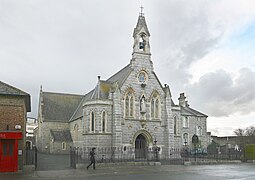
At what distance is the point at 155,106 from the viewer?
44.1 m

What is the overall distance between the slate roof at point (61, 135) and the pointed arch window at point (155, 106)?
2014 centimetres

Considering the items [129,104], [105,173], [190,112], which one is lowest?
[105,173]

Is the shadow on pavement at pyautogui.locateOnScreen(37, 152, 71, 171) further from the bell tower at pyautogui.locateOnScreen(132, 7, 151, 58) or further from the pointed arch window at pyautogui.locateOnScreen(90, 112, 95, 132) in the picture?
the bell tower at pyautogui.locateOnScreen(132, 7, 151, 58)

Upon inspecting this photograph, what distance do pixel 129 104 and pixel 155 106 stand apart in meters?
4.09

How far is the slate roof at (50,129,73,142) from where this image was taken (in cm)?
5675

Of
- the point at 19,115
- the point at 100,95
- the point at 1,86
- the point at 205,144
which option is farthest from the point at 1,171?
the point at 205,144

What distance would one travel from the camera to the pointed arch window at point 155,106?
144ft

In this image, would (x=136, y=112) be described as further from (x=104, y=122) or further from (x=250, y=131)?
(x=250, y=131)

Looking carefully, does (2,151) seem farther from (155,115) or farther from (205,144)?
(205,144)

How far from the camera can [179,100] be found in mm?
64625

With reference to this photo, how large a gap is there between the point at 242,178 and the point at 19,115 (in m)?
16.7

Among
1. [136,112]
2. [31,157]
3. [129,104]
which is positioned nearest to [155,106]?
[136,112]

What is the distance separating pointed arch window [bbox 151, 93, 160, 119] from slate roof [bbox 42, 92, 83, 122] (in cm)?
2302

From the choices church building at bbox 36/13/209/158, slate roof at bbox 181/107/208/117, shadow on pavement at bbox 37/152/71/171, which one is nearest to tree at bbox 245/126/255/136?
slate roof at bbox 181/107/208/117
